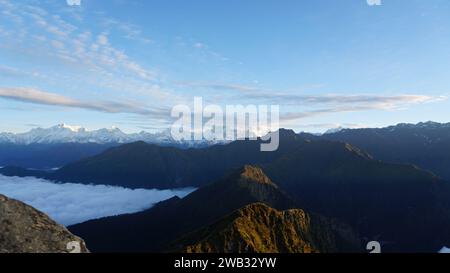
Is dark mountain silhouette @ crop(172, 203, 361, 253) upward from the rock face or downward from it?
downward

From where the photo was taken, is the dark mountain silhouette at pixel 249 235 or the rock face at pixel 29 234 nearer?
the rock face at pixel 29 234

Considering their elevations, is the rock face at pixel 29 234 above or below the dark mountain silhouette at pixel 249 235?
above

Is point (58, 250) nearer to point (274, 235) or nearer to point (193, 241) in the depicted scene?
point (193, 241)

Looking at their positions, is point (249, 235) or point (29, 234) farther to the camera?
point (249, 235)

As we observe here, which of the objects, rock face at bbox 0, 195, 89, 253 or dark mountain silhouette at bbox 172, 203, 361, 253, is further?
dark mountain silhouette at bbox 172, 203, 361, 253

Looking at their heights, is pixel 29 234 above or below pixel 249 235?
above
